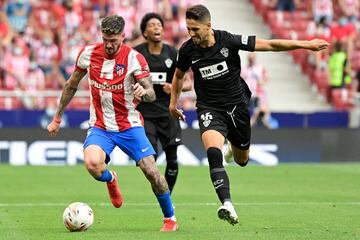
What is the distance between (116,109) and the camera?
37.9ft

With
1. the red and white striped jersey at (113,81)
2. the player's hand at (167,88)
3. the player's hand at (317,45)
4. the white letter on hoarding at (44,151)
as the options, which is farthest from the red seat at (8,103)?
the player's hand at (317,45)

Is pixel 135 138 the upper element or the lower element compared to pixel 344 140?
upper

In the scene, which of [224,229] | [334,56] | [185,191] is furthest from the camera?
[334,56]

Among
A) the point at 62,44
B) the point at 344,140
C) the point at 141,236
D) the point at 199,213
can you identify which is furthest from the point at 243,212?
the point at 62,44

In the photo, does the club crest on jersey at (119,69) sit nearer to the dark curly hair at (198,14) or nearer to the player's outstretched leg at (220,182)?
the dark curly hair at (198,14)

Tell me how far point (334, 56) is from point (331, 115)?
7.53 feet

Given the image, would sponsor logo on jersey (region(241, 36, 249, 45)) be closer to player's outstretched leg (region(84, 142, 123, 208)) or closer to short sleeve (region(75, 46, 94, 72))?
short sleeve (region(75, 46, 94, 72))

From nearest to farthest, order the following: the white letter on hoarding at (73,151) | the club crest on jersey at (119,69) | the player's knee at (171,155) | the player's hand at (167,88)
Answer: the club crest on jersey at (119,69) < the player's hand at (167,88) < the player's knee at (171,155) < the white letter on hoarding at (73,151)

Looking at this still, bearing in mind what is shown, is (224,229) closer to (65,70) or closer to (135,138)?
(135,138)

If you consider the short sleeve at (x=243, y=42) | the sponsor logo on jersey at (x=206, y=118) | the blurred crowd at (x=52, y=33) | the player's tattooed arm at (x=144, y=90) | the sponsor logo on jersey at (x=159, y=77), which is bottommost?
the blurred crowd at (x=52, y=33)

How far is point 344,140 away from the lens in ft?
76.6

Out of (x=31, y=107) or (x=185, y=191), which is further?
(x=31, y=107)

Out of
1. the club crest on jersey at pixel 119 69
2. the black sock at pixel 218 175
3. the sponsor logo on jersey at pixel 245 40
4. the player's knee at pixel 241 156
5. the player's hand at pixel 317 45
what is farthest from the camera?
the player's knee at pixel 241 156

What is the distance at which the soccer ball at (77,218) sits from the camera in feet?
36.0
